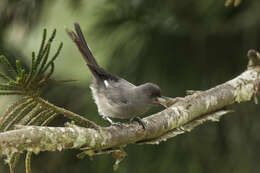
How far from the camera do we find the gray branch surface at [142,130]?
1795mm

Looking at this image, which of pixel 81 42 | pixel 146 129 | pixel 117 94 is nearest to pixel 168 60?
pixel 117 94

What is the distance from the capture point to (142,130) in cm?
260

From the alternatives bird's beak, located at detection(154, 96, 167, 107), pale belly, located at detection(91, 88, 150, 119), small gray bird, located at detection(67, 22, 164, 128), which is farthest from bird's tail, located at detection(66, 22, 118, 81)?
bird's beak, located at detection(154, 96, 167, 107)

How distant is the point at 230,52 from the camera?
4.80 meters

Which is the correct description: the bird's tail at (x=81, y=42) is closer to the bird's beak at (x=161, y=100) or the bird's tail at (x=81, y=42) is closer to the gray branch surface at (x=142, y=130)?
the bird's beak at (x=161, y=100)

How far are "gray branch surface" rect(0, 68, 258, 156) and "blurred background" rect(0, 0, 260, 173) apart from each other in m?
1.20

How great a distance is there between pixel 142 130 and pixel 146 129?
43 millimetres

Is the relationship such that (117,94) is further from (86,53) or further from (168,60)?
(168,60)

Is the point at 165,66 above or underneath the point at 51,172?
above

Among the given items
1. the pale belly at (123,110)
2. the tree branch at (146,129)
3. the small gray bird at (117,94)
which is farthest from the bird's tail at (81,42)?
the tree branch at (146,129)

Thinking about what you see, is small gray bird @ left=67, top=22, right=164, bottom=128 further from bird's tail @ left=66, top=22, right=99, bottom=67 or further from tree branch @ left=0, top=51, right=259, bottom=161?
tree branch @ left=0, top=51, right=259, bottom=161

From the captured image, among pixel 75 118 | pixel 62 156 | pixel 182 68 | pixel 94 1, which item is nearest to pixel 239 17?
pixel 182 68

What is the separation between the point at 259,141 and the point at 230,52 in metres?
1.08

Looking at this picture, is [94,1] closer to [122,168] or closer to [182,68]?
[182,68]
